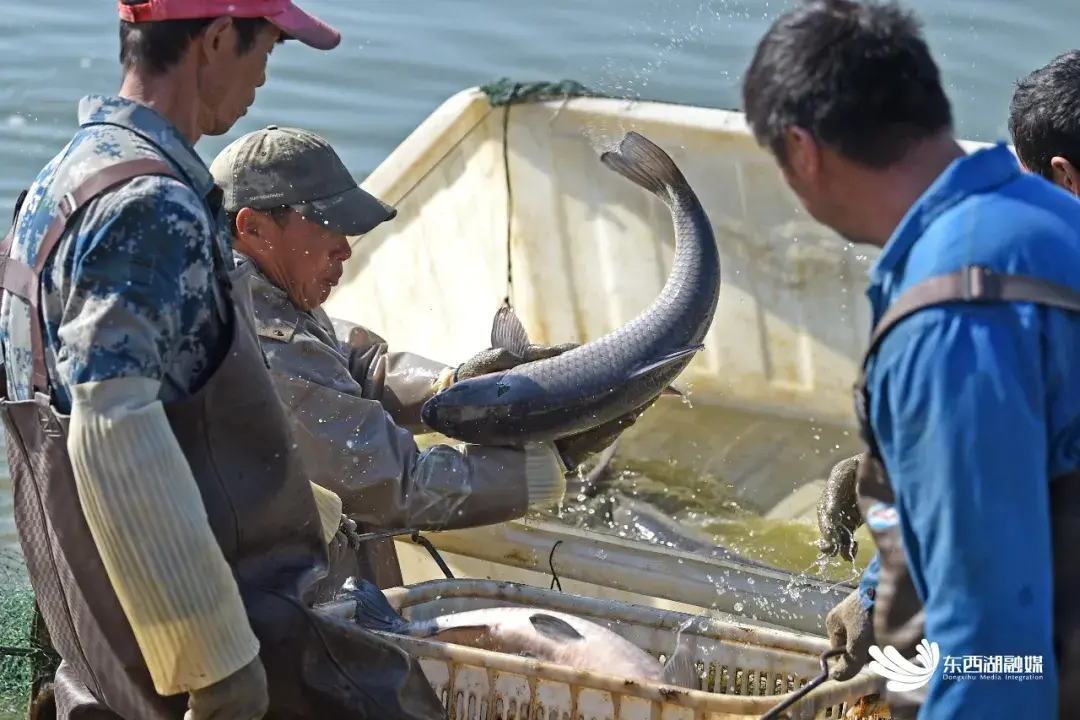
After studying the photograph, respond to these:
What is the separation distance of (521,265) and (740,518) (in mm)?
1865

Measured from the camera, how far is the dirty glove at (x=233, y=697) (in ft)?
8.32

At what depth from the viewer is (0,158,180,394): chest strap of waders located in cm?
247

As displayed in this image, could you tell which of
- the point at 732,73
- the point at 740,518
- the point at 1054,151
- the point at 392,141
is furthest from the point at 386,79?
the point at 1054,151

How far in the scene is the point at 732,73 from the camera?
36.8ft

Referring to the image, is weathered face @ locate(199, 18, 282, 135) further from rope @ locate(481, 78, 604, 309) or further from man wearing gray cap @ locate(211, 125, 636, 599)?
rope @ locate(481, 78, 604, 309)

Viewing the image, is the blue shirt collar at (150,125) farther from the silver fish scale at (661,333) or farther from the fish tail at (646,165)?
the fish tail at (646,165)

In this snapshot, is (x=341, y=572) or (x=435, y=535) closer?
→ (x=341, y=572)

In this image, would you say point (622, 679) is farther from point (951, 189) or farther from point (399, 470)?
point (951, 189)

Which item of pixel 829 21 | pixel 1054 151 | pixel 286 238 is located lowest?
pixel 286 238

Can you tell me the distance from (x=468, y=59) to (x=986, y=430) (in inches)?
413

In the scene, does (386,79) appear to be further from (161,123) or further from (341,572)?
(161,123)

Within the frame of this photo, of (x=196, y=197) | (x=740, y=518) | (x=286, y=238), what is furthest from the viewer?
(x=740, y=518)

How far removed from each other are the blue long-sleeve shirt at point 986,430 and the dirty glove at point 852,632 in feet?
2.37

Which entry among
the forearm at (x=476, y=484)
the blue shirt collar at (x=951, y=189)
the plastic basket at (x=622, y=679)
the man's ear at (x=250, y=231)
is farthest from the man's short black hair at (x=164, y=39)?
the forearm at (x=476, y=484)
